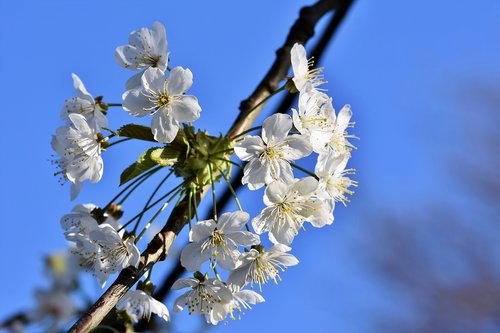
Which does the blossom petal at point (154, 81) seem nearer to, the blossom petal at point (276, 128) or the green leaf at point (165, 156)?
the green leaf at point (165, 156)

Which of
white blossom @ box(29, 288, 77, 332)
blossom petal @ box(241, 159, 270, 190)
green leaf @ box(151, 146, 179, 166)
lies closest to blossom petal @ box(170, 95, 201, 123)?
green leaf @ box(151, 146, 179, 166)

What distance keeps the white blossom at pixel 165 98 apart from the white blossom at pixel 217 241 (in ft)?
1.02

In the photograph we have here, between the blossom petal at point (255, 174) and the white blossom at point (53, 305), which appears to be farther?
the white blossom at point (53, 305)

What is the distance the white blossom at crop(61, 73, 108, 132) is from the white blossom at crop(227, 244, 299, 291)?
631mm

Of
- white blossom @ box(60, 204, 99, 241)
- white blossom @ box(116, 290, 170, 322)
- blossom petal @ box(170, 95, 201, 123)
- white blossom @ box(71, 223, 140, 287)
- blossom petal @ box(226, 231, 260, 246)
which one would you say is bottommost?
white blossom @ box(116, 290, 170, 322)

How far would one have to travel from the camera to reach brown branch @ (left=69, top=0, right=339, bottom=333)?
1.62 metres

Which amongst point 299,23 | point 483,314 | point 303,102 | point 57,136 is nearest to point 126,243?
point 57,136

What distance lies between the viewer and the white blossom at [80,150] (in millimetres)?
2221

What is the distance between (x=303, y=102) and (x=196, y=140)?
0.35 metres

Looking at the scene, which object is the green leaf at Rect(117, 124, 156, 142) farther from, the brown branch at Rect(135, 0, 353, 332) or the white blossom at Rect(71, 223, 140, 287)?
the brown branch at Rect(135, 0, 353, 332)

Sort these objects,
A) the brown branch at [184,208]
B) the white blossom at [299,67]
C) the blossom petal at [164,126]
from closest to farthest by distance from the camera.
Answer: the brown branch at [184,208], the blossom petal at [164,126], the white blossom at [299,67]

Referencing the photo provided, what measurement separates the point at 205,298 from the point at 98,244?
0.37 meters

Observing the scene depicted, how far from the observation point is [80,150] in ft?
7.33

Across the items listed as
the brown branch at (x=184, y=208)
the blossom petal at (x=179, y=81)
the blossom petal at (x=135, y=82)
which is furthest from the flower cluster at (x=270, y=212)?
the blossom petal at (x=135, y=82)
